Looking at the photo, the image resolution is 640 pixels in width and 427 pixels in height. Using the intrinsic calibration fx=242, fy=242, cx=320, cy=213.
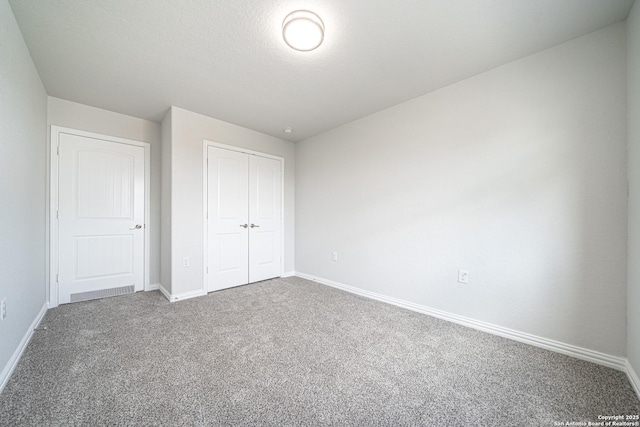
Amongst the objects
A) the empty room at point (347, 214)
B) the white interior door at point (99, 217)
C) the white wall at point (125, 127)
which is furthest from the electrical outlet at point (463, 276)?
the white interior door at point (99, 217)

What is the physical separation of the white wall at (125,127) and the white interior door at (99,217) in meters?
0.12

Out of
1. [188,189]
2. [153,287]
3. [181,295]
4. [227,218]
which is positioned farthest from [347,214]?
[153,287]

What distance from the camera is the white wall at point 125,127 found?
270 cm

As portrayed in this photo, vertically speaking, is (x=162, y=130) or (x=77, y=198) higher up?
(x=162, y=130)

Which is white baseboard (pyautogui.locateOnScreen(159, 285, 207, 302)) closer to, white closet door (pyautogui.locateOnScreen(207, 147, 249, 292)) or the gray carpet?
white closet door (pyautogui.locateOnScreen(207, 147, 249, 292))

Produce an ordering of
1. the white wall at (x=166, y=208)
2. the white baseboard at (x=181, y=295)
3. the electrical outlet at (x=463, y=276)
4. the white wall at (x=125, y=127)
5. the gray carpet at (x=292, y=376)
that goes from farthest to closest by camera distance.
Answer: the white wall at (x=166, y=208), the white baseboard at (x=181, y=295), the white wall at (x=125, y=127), the electrical outlet at (x=463, y=276), the gray carpet at (x=292, y=376)

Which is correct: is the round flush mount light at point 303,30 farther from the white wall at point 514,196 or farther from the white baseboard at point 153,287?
the white baseboard at point 153,287

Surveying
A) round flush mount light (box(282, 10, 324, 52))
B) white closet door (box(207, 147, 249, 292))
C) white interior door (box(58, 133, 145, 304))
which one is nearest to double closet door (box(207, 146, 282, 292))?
white closet door (box(207, 147, 249, 292))

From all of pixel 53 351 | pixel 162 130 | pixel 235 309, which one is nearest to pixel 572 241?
pixel 235 309

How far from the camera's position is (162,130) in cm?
324

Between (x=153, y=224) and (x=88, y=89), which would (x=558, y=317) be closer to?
(x=153, y=224)

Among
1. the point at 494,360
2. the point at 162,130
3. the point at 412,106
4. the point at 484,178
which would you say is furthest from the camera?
the point at 162,130

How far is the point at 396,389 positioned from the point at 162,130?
380cm

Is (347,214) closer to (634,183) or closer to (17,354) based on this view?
(634,183)
